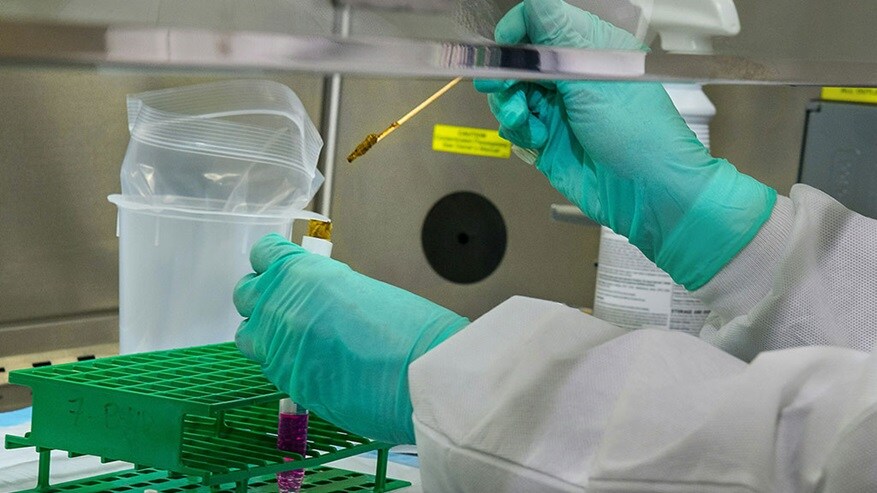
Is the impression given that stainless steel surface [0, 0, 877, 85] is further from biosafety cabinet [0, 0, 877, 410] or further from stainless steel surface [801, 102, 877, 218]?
stainless steel surface [801, 102, 877, 218]

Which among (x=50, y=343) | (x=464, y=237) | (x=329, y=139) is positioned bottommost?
(x=50, y=343)

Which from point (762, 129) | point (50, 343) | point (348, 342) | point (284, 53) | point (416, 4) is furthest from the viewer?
point (762, 129)

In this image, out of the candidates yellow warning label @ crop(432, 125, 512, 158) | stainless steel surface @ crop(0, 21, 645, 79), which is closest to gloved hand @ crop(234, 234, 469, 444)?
stainless steel surface @ crop(0, 21, 645, 79)

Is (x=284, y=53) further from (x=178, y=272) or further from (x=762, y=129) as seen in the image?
(x=762, y=129)

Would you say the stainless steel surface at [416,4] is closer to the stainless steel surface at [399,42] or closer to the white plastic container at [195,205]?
the stainless steel surface at [399,42]

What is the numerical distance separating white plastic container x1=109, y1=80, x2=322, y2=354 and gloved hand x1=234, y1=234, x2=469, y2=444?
36cm

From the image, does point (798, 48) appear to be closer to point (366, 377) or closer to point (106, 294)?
point (366, 377)

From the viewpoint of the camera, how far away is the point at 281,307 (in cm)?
109

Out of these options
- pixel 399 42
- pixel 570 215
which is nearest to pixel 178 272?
pixel 570 215

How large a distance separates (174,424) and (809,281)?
70cm

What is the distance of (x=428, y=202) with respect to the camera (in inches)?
84.3

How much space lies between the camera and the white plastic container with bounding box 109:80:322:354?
143cm

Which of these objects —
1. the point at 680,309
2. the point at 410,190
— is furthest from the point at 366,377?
the point at 410,190

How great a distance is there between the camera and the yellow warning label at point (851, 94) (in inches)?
70.4
